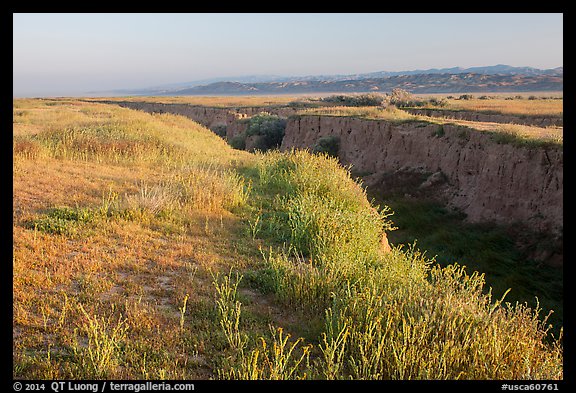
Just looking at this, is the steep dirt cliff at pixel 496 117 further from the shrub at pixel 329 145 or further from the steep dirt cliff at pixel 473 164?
the shrub at pixel 329 145

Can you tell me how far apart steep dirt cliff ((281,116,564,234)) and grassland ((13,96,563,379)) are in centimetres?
892

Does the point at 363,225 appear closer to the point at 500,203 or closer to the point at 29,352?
the point at 29,352

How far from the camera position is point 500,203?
16750 millimetres

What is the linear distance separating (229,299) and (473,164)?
54.4 ft

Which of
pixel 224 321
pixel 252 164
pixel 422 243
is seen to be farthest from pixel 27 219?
pixel 422 243

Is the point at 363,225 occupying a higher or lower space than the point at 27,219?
lower

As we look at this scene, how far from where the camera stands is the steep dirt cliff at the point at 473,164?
1492 centimetres

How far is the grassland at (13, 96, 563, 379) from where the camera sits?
4.09 meters

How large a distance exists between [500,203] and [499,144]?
103 inches

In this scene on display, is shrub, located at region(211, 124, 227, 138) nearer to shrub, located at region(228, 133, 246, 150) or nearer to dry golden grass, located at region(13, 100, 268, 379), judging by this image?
shrub, located at region(228, 133, 246, 150)

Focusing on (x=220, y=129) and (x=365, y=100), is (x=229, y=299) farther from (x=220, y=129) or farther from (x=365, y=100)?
(x=220, y=129)

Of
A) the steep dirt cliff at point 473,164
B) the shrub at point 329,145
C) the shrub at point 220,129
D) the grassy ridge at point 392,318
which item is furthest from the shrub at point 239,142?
the grassy ridge at point 392,318

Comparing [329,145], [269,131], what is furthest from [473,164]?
[269,131]

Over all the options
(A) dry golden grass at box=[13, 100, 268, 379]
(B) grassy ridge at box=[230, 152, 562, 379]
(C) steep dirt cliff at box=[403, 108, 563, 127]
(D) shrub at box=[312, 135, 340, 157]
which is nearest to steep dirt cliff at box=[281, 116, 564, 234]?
(D) shrub at box=[312, 135, 340, 157]
